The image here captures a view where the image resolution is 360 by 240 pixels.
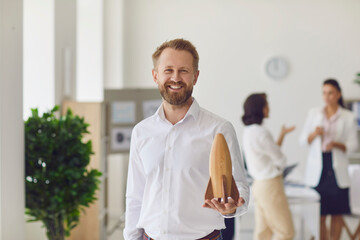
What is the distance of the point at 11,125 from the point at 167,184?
2.01 meters

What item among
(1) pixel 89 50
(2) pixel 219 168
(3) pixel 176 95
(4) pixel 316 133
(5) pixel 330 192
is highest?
(1) pixel 89 50

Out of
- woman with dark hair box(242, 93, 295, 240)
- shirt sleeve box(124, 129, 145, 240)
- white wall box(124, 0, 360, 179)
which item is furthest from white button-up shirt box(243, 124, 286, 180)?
white wall box(124, 0, 360, 179)

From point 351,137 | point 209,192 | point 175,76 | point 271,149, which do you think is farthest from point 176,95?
point 351,137

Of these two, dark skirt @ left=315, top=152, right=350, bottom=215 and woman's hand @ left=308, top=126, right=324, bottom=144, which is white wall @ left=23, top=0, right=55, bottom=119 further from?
dark skirt @ left=315, top=152, right=350, bottom=215

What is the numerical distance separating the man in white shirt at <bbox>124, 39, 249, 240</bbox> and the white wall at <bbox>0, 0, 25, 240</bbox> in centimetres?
183

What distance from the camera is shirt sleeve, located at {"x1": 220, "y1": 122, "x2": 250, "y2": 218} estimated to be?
149 cm

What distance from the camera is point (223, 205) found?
1.36 m

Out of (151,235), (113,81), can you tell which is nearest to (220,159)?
(151,235)

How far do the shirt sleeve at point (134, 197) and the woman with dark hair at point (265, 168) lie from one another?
5.72 feet

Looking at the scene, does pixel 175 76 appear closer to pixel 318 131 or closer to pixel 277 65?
pixel 318 131

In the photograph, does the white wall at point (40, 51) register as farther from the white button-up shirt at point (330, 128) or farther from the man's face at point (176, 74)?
the man's face at point (176, 74)

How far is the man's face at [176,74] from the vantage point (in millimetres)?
1415

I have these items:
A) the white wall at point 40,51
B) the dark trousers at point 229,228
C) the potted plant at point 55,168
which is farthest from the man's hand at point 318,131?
the white wall at point 40,51

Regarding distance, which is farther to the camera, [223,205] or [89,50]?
[89,50]
